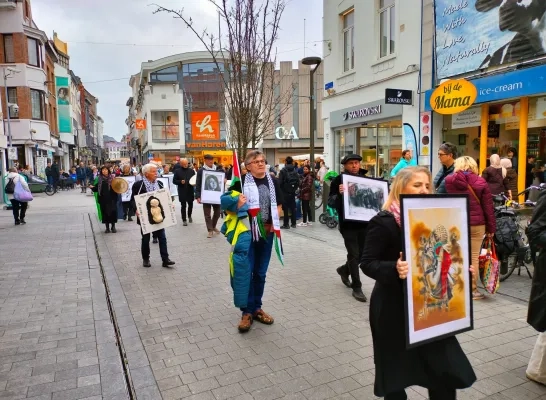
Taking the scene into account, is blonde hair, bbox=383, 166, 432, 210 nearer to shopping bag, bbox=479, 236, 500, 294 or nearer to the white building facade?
shopping bag, bbox=479, 236, 500, 294

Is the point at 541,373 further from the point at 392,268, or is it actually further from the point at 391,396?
the point at 392,268

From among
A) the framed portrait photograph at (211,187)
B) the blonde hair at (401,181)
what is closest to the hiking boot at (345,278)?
the blonde hair at (401,181)

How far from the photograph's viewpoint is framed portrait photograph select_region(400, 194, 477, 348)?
2.09m

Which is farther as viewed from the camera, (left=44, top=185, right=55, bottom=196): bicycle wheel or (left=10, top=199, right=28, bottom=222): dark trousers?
(left=44, top=185, right=55, bottom=196): bicycle wheel

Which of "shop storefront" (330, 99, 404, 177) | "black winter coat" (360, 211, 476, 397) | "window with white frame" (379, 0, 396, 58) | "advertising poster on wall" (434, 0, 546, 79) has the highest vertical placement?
"window with white frame" (379, 0, 396, 58)

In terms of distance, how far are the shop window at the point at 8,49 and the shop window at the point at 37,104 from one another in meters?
2.55

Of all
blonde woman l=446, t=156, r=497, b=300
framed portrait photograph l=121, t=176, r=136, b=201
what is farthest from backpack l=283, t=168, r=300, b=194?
blonde woman l=446, t=156, r=497, b=300

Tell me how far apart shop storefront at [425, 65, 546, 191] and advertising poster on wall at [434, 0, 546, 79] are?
1.46 feet

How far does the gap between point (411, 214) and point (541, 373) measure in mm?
2157

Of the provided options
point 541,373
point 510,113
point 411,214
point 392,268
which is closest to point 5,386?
point 392,268

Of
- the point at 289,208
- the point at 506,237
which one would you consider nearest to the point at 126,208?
the point at 289,208

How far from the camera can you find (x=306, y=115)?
39062 mm

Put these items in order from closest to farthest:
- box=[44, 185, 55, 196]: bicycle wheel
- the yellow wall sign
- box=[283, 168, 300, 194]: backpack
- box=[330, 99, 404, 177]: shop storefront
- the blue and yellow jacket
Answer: the blue and yellow jacket
the yellow wall sign
box=[283, 168, 300, 194]: backpack
box=[330, 99, 404, 177]: shop storefront
box=[44, 185, 55, 196]: bicycle wheel

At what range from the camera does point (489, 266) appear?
16.4 feet
